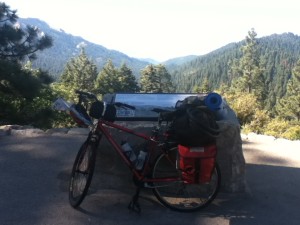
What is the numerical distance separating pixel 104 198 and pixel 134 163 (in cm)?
56

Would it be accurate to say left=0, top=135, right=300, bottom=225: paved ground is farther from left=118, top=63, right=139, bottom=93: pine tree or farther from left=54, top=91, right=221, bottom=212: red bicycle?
left=118, top=63, right=139, bottom=93: pine tree

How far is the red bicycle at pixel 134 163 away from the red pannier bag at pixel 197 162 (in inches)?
0.5

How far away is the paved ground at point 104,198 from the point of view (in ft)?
11.4

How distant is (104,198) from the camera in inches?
152

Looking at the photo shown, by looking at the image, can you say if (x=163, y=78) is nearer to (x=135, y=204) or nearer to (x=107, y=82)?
(x=107, y=82)

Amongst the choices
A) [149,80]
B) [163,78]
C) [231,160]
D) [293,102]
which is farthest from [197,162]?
[163,78]

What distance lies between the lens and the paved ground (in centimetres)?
346

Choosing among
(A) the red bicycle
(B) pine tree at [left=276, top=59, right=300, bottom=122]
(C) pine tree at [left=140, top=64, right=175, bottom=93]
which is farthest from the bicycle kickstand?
(C) pine tree at [left=140, top=64, right=175, bottom=93]

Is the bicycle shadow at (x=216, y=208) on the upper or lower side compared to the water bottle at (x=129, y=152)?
lower

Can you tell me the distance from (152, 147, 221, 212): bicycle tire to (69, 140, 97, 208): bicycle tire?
583 mm

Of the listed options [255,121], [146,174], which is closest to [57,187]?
[146,174]

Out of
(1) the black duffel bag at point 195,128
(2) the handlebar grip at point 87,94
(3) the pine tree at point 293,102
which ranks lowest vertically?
(3) the pine tree at point 293,102

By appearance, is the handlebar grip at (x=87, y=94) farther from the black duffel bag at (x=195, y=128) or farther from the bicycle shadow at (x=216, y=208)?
the bicycle shadow at (x=216, y=208)

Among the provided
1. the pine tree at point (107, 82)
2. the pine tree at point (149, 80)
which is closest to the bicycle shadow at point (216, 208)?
the pine tree at point (149, 80)
